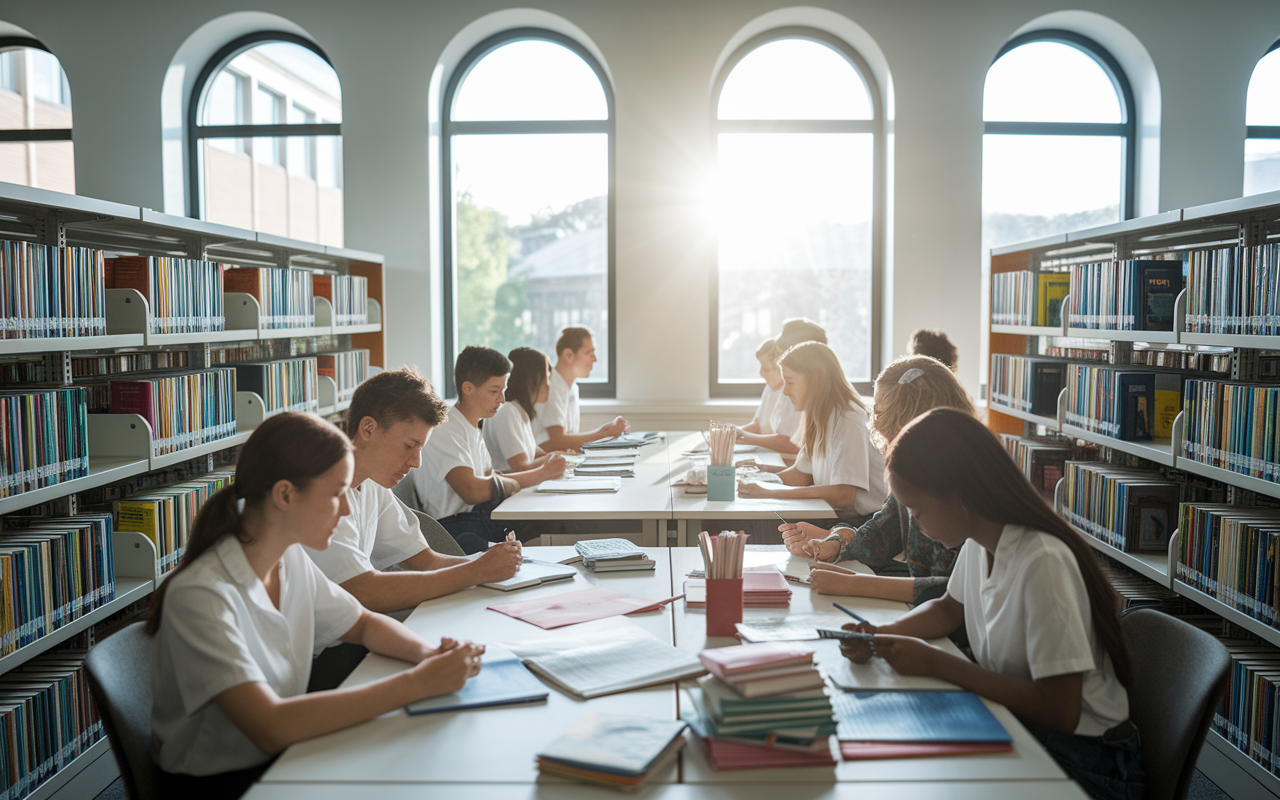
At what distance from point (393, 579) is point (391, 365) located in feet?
12.9

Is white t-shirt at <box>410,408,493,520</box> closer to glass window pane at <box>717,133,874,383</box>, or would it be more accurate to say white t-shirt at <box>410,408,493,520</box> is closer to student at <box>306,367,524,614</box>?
student at <box>306,367,524,614</box>

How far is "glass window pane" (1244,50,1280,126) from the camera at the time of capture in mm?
5715

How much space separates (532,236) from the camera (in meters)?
6.12

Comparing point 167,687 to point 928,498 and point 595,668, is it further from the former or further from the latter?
point 928,498

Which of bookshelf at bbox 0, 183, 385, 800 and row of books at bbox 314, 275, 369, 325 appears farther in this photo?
row of books at bbox 314, 275, 369, 325

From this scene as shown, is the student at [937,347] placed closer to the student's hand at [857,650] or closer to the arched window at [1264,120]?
the student's hand at [857,650]

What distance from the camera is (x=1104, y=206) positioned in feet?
19.8

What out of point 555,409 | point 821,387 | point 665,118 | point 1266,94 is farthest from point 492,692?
point 1266,94

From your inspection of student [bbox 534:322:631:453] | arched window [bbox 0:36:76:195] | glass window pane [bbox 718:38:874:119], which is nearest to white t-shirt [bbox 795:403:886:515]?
student [bbox 534:322:631:453]

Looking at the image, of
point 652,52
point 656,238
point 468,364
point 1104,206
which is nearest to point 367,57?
point 652,52

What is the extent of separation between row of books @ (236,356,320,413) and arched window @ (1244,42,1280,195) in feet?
19.1

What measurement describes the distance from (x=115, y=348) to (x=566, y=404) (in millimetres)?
2344

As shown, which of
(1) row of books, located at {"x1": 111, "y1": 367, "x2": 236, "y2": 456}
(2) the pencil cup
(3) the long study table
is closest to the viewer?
(3) the long study table

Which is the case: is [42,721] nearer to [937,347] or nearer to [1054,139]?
[937,347]
